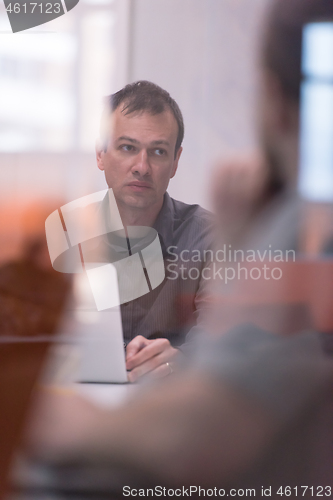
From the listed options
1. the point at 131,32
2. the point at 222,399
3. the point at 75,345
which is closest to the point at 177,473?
the point at 222,399

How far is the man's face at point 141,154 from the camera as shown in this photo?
0.57 metres

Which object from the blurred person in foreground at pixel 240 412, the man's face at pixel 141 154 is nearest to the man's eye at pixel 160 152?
the man's face at pixel 141 154

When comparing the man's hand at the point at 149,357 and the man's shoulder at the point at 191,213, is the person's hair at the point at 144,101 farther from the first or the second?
the man's hand at the point at 149,357

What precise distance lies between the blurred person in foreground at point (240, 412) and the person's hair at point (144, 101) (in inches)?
5.3

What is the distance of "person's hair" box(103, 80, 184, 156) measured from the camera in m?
0.57

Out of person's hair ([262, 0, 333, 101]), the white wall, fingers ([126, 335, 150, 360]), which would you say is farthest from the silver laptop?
person's hair ([262, 0, 333, 101])

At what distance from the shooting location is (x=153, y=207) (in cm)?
59

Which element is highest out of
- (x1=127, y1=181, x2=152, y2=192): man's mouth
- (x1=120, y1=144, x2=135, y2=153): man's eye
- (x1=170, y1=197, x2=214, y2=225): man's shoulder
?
(x1=120, y1=144, x2=135, y2=153): man's eye

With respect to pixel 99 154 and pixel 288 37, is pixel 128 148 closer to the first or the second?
pixel 99 154

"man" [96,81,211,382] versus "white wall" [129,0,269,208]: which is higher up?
"white wall" [129,0,269,208]

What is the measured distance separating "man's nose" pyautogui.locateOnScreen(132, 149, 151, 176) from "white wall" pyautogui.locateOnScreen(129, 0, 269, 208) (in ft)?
0.18

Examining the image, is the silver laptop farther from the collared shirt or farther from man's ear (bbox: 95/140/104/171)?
man's ear (bbox: 95/140/104/171)

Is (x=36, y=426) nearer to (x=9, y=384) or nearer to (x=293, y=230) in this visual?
(x=9, y=384)

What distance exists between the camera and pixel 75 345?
0.57 m
